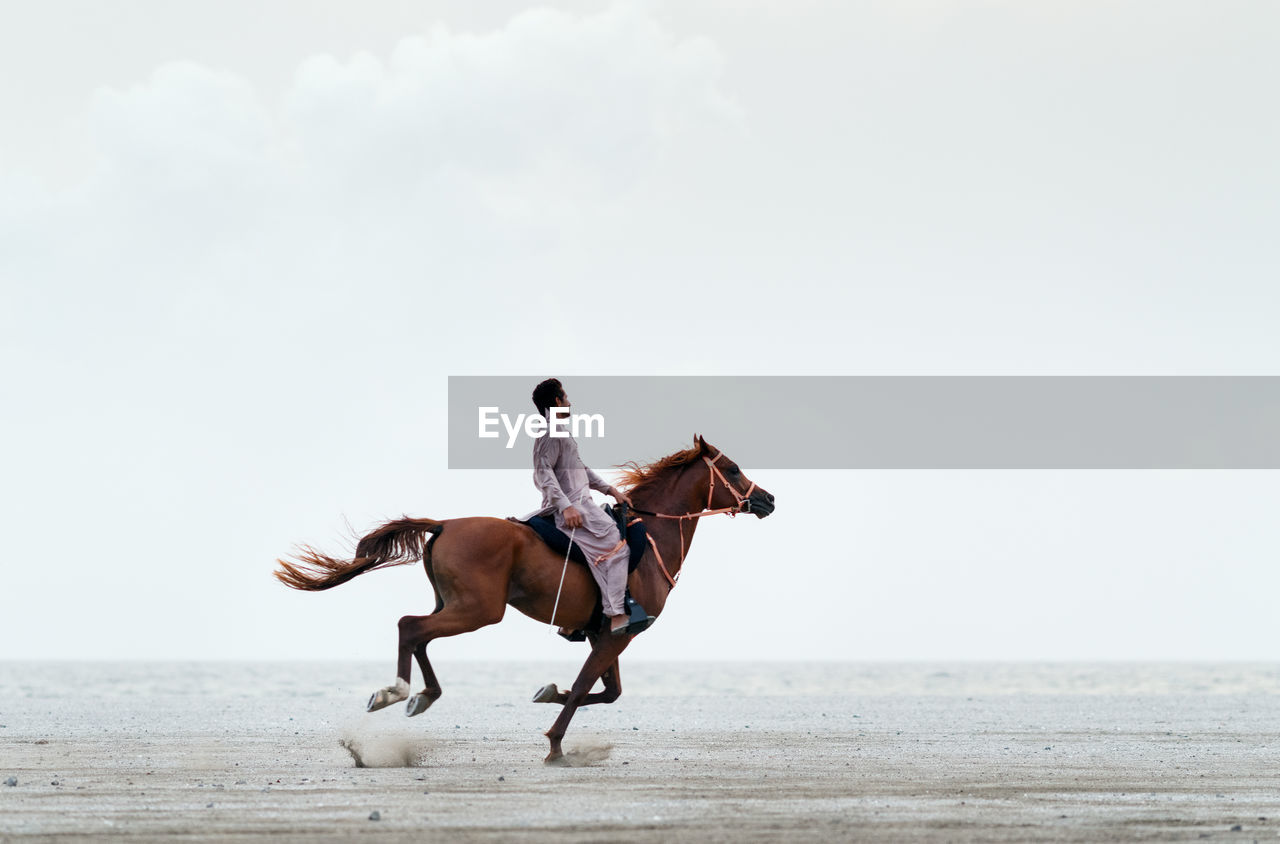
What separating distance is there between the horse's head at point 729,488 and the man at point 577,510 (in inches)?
47.7

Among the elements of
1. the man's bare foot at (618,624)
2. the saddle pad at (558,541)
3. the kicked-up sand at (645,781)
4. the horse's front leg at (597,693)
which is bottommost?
the kicked-up sand at (645,781)

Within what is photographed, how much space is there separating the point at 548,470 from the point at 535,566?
78cm

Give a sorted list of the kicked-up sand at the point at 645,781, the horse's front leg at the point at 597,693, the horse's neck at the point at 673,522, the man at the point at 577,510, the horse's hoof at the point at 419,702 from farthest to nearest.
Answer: the horse's neck at the point at 673,522
the horse's front leg at the point at 597,693
the man at the point at 577,510
the horse's hoof at the point at 419,702
the kicked-up sand at the point at 645,781

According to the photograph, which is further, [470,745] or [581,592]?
[470,745]

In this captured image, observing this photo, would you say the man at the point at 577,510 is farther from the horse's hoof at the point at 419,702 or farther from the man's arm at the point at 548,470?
the horse's hoof at the point at 419,702

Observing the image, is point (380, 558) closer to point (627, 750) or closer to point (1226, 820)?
point (627, 750)

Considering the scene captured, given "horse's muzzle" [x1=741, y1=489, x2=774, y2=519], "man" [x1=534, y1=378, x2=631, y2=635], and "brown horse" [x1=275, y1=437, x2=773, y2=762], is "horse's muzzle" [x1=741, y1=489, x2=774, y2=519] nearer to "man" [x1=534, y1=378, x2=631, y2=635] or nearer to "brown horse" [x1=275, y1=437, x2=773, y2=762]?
"brown horse" [x1=275, y1=437, x2=773, y2=762]

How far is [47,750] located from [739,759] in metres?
5.94

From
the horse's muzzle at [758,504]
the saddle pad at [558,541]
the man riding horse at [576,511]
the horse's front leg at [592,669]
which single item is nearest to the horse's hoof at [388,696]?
the horse's front leg at [592,669]

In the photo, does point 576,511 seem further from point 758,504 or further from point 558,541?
point 758,504

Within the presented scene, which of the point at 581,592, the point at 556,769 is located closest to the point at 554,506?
the point at 581,592

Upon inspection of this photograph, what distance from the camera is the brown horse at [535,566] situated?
10945 millimetres

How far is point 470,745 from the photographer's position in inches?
541

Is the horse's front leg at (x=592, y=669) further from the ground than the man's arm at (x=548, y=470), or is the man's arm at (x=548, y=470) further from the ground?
the man's arm at (x=548, y=470)
